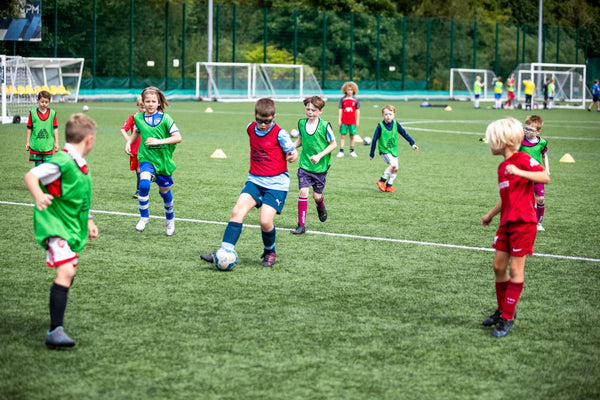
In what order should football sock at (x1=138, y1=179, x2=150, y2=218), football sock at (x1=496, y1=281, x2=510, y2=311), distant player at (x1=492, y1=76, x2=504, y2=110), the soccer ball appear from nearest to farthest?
football sock at (x1=496, y1=281, x2=510, y2=311) → the soccer ball → football sock at (x1=138, y1=179, x2=150, y2=218) → distant player at (x1=492, y1=76, x2=504, y2=110)

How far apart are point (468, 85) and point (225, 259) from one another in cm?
5474

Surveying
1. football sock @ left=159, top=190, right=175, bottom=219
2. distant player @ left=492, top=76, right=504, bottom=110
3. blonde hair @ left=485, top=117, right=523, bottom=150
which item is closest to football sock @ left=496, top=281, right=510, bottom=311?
blonde hair @ left=485, top=117, right=523, bottom=150

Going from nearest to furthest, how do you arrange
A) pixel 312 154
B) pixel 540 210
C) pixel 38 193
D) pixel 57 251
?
pixel 38 193
pixel 57 251
pixel 312 154
pixel 540 210

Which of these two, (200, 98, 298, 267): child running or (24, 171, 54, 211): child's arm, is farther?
(200, 98, 298, 267): child running

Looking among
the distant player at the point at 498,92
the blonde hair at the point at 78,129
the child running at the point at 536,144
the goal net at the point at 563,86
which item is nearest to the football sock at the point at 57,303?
the blonde hair at the point at 78,129

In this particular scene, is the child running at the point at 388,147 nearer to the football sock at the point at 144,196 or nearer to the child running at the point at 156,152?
the child running at the point at 156,152

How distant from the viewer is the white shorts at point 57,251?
18.1 feet

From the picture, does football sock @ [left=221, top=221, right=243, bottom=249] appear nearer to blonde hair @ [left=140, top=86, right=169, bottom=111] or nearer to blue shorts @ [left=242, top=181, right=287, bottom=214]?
blue shorts @ [left=242, top=181, right=287, bottom=214]

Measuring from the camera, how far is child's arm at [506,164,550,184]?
5797 mm

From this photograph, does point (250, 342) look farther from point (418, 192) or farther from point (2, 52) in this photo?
point (2, 52)

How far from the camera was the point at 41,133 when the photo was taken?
1272 cm

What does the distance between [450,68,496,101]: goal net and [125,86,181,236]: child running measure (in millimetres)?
51609

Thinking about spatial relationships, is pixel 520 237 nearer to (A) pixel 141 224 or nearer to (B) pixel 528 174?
(B) pixel 528 174

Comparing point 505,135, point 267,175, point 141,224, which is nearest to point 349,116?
point 141,224
